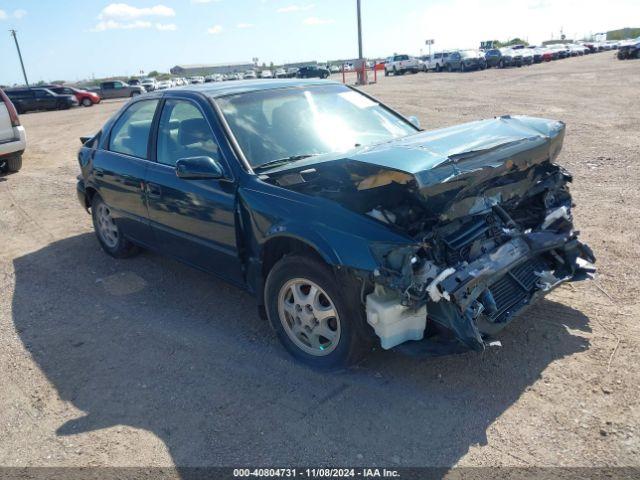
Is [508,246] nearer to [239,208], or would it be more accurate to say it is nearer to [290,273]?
[290,273]

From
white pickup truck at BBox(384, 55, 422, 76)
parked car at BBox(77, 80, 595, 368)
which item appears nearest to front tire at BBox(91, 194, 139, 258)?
parked car at BBox(77, 80, 595, 368)

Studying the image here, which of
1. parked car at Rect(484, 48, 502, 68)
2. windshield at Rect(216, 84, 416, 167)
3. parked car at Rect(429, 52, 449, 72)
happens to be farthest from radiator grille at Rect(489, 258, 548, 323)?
parked car at Rect(429, 52, 449, 72)

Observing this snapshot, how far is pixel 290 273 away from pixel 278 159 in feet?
3.10

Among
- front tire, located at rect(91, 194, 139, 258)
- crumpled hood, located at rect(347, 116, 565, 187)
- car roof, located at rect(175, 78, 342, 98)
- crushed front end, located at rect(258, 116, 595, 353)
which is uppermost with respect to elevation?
car roof, located at rect(175, 78, 342, 98)

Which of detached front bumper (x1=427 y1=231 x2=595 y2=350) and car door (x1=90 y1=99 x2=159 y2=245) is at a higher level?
car door (x1=90 y1=99 x2=159 y2=245)

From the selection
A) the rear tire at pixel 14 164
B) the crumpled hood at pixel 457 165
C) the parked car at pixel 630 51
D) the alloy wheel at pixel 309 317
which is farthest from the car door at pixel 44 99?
the parked car at pixel 630 51

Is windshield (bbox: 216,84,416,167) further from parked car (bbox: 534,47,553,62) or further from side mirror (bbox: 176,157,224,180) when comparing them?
parked car (bbox: 534,47,553,62)

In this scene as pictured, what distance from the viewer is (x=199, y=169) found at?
12.1ft

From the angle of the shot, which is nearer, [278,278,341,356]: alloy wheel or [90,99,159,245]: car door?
[278,278,341,356]: alloy wheel

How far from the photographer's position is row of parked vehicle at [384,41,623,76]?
42.5 metres

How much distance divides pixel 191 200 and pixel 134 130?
4.77 ft

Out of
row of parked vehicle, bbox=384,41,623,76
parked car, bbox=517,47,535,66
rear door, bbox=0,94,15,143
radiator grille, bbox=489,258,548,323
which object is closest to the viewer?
radiator grille, bbox=489,258,548,323

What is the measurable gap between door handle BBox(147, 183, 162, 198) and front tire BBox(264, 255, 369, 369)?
Result: 1.51 meters

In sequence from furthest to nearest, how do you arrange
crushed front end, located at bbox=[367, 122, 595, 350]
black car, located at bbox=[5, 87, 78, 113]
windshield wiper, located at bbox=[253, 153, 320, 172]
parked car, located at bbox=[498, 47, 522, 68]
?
parked car, located at bbox=[498, 47, 522, 68]
black car, located at bbox=[5, 87, 78, 113]
windshield wiper, located at bbox=[253, 153, 320, 172]
crushed front end, located at bbox=[367, 122, 595, 350]
